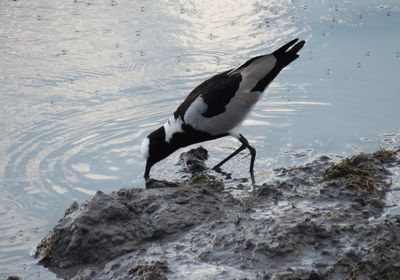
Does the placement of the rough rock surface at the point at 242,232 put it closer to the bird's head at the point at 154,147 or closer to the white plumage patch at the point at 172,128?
the bird's head at the point at 154,147

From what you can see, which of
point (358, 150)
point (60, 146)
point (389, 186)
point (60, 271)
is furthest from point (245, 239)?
point (60, 146)

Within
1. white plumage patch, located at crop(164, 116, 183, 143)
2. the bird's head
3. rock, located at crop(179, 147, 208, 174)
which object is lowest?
rock, located at crop(179, 147, 208, 174)

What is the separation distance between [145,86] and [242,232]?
166 inches

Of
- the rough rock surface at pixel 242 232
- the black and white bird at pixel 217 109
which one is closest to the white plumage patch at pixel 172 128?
the black and white bird at pixel 217 109

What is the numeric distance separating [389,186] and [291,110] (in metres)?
2.17

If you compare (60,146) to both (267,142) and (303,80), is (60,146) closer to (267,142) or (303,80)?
(267,142)

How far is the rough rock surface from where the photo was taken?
5297 mm

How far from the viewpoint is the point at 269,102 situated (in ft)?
29.9

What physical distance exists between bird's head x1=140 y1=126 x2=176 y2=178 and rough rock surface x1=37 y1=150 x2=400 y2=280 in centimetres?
76

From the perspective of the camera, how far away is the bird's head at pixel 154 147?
25.6 ft

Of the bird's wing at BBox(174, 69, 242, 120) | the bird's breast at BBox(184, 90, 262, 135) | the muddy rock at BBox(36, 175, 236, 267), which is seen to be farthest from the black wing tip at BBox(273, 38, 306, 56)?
the muddy rock at BBox(36, 175, 236, 267)

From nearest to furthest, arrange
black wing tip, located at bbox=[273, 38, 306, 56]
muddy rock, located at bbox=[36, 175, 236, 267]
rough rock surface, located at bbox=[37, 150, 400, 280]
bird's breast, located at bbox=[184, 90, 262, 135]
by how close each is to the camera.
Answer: rough rock surface, located at bbox=[37, 150, 400, 280]
muddy rock, located at bbox=[36, 175, 236, 267]
bird's breast, located at bbox=[184, 90, 262, 135]
black wing tip, located at bbox=[273, 38, 306, 56]

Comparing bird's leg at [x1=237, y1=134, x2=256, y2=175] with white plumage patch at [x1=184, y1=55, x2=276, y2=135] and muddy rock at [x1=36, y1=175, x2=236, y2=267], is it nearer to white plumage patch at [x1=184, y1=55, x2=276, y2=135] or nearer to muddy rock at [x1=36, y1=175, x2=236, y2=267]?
white plumage patch at [x1=184, y1=55, x2=276, y2=135]

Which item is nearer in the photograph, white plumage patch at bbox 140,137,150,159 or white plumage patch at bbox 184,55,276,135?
white plumage patch at bbox 140,137,150,159
